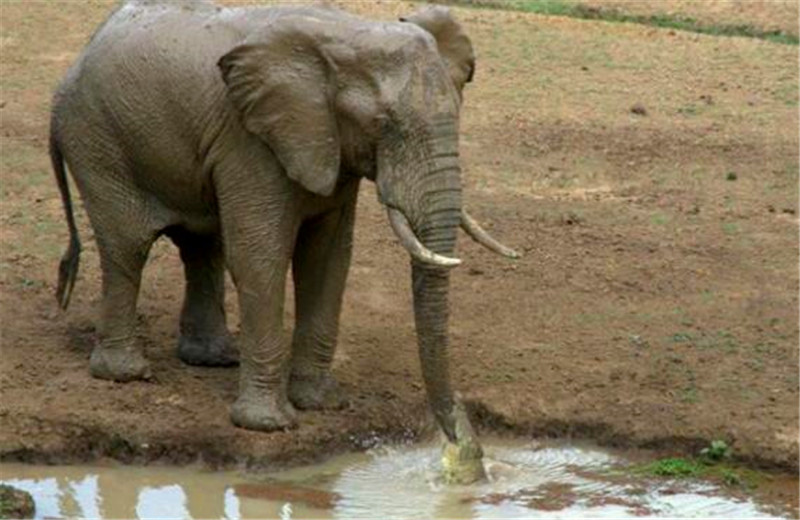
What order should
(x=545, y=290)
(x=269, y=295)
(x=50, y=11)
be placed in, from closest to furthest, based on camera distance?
1. (x=269, y=295)
2. (x=545, y=290)
3. (x=50, y=11)

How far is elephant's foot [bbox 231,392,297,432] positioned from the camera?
9.34m

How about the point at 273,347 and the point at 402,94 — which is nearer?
the point at 402,94

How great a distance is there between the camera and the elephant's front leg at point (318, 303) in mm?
9656

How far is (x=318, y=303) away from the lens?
32.0ft

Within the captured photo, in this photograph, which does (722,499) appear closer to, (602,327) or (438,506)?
(438,506)

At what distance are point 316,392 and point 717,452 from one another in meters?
1.77

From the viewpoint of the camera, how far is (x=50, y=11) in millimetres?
17719

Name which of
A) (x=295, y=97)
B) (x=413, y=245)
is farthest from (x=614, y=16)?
(x=413, y=245)

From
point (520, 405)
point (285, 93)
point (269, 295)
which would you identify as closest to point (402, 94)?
point (285, 93)

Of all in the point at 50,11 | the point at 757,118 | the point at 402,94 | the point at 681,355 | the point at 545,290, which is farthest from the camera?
the point at 50,11

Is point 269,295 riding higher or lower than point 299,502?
higher

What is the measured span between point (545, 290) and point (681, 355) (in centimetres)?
110

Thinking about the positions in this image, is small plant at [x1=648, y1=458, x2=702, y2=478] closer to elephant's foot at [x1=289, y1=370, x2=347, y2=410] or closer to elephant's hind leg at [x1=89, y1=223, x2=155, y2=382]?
elephant's foot at [x1=289, y1=370, x2=347, y2=410]

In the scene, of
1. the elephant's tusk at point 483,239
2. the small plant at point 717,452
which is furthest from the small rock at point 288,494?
the small plant at point 717,452
